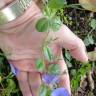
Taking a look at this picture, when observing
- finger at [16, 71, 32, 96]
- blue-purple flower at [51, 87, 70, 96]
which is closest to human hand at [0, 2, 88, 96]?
finger at [16, 71, 32, 96]

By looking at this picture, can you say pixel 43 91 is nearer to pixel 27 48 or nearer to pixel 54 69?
pixel 54 69

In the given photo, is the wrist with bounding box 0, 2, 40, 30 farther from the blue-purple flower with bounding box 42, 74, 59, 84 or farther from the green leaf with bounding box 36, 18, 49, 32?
the blue-purple flower with bounding box 42, 74, 59, 84

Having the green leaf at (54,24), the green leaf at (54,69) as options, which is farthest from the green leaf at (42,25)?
the green leaf at (54,69)

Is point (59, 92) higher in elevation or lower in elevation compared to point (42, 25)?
lower

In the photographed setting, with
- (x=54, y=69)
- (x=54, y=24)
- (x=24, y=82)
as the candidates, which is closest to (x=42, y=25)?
(x=54, y=24)

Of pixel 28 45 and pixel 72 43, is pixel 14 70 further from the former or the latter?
pixel 72 43

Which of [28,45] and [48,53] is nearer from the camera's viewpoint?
[48,53]

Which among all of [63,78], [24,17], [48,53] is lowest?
[63,78]
